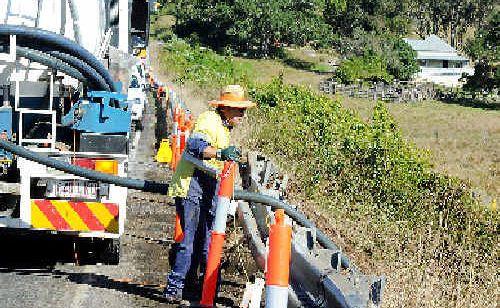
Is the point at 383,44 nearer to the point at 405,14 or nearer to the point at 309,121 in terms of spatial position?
the point at 405,14

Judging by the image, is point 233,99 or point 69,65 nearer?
point 233,99

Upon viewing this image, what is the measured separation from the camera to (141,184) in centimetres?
770

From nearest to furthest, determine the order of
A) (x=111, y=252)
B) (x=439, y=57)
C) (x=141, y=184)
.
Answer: (x=141, y=184), (x=111, y=252), (x=439, y=57)

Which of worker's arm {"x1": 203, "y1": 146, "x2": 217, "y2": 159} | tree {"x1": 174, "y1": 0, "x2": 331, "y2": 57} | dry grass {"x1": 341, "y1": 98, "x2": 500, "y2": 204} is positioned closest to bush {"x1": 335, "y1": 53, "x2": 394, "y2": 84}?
dry grass {"x1": 341, "y1": 98, "x2": 500, "y2": 204}

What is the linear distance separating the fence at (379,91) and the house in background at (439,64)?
22.4 meters

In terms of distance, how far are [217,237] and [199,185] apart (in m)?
0.57

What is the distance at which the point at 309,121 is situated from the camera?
20422mm

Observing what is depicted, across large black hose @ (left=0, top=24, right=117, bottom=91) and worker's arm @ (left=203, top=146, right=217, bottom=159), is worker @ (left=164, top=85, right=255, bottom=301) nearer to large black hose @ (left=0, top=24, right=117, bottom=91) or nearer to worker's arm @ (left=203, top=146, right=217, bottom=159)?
worker's arm @ (left=203, top=146, right=217, bottom=159)

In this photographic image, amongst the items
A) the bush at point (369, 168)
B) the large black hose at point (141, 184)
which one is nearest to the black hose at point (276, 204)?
the large black hose at point (141, 184)

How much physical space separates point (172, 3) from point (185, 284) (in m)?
97.5

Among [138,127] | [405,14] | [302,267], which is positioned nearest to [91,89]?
[302,267]

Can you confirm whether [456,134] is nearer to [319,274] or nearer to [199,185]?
[199,185]

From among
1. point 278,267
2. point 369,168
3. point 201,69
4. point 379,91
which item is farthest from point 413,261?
point 379,91

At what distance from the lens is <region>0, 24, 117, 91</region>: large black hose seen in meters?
9.09
